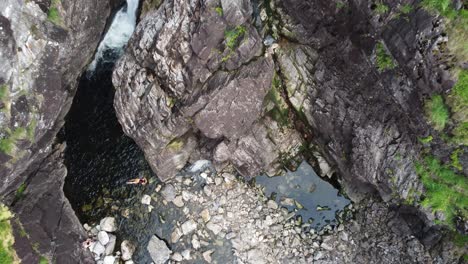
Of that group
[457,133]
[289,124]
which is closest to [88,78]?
[289,124]

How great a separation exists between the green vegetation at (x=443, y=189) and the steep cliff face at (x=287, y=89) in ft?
1.99

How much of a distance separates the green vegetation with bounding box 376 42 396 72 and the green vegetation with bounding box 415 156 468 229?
18.0ft

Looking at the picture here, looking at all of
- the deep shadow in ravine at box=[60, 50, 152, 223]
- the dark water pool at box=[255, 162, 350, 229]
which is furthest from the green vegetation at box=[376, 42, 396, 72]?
the deep shadow in ravine at box=[60, 50, 152, 223]

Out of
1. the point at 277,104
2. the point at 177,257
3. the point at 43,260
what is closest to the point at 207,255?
the point at 177,257

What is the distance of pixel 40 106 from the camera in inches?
866

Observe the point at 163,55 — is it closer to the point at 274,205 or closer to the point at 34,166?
the point at 34,166

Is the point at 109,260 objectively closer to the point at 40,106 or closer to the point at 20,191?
the point at 20,191

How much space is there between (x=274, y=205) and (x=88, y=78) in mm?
15862

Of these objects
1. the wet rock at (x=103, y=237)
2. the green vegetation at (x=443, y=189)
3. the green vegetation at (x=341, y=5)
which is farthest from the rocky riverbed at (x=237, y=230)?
the green vegetation at (x=341, y=5)

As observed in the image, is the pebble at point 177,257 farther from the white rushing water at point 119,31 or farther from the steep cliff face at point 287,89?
the white rushing water at point 119,31

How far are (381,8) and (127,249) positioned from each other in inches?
806

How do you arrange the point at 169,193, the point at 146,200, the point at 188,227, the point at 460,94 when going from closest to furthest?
the point at 460,94, the point at 188,227, the point at 146,200, the point at 169,193

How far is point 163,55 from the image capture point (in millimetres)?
22766

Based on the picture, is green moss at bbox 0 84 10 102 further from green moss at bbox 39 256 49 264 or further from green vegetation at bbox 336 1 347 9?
green vegetation at bbox 336 1 347 9
